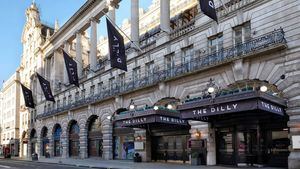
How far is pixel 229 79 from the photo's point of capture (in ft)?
93.0

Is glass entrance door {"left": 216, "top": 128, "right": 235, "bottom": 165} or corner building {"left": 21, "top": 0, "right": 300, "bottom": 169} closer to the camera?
corner building {"left": 21, "top": 0, "right": 300, "bottom": 169}

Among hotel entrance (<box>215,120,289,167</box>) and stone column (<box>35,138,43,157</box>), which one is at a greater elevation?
hotel entrance (<box>215,120,289,167</box>)

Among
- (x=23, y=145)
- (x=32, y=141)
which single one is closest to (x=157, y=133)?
(x=32, y=141)

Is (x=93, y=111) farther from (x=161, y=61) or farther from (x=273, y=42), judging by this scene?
(x=273, y=42)

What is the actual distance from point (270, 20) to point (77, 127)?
119 ft

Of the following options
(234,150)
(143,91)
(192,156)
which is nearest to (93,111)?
(143,91)

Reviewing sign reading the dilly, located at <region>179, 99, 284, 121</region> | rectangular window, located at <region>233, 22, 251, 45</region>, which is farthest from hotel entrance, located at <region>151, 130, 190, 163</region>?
rectangular window, located at <region>233, 22, 251, 45</region>

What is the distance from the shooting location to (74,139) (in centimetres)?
5584

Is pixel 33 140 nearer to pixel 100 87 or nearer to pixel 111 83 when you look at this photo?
pixel 100 87

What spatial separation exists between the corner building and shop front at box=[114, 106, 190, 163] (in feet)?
0.29

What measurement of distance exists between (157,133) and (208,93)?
1058 centimetres

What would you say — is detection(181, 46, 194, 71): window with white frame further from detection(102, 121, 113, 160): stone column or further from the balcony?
detection(102, 121, 113, 160): stone column

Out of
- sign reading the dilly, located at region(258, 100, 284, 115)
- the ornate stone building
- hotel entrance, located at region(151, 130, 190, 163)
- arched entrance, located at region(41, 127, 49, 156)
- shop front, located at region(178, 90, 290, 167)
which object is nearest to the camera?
sign reading the dilly, located at region(258, 100, 284, 115)

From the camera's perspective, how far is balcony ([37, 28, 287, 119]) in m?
25.2
